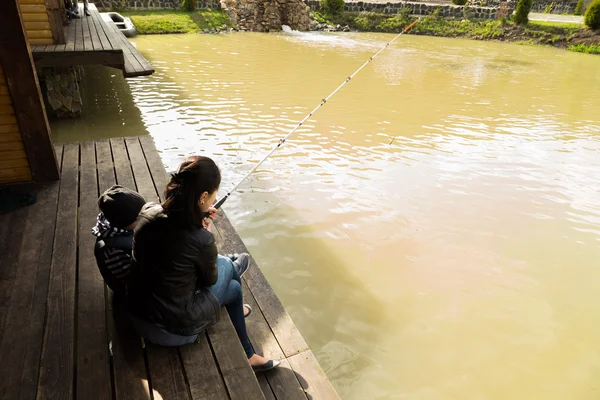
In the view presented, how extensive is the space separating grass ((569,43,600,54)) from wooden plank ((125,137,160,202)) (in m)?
21.0

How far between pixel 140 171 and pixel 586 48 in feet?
70.6

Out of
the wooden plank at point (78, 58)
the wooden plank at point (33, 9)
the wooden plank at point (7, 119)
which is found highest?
the wooden plank at point (33, 9)

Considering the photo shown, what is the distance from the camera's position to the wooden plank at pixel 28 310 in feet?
6.40

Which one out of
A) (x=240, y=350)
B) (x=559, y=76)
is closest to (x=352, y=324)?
(x=240, y=350)

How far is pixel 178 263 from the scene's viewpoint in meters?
1.93

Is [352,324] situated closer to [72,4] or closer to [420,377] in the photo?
[420,377]

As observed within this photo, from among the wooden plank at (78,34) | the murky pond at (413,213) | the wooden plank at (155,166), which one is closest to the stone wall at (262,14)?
the murky pond at (413,213)

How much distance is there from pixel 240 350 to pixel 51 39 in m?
6.51

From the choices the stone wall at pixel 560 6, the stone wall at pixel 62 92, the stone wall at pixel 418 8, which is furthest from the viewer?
the stone wall at pixel 560 6

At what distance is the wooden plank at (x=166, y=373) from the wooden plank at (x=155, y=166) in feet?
5.51

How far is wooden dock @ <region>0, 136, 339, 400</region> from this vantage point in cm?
195

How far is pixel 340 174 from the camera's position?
5973 mm

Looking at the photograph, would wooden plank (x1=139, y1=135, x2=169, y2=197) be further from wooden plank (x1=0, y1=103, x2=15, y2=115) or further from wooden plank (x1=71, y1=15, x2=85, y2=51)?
wooden plank (x1=71, y1=15, x2=85, y2=51)

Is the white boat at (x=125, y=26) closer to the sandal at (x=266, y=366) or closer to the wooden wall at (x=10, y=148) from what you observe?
the wooden wall at (x=10, y=148)
